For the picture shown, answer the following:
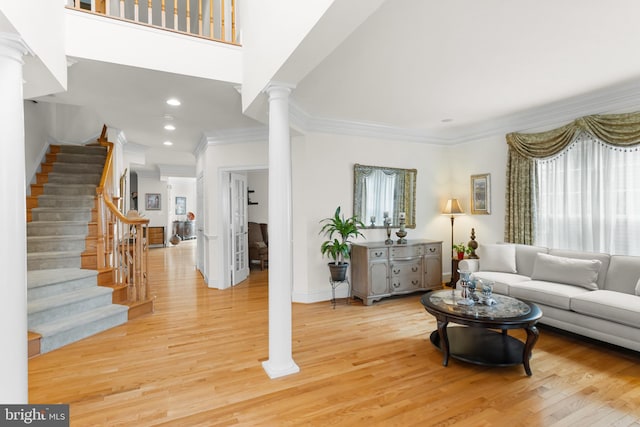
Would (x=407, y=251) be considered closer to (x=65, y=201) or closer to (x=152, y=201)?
(x=65, y=201)

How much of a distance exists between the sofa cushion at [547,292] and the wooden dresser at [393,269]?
1380 millimetres

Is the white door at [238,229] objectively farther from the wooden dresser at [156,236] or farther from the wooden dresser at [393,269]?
the wooden dresser at [156,236]

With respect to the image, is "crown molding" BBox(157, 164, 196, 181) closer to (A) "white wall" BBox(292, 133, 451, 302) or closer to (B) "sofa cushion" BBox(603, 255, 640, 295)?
(A) "white wall" BBox(292, 133, 451, 302)

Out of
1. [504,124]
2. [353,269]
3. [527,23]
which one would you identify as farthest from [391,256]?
[527,23]

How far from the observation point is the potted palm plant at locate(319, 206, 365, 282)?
177 inches

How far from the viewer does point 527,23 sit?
94.7 inches

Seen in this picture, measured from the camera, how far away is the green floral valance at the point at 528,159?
3914 mm

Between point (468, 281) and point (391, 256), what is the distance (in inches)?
64.9

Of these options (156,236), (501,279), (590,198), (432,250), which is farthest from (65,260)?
(156,236)

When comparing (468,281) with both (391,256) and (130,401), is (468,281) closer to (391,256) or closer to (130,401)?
(391,256)

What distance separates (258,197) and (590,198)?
260 inches

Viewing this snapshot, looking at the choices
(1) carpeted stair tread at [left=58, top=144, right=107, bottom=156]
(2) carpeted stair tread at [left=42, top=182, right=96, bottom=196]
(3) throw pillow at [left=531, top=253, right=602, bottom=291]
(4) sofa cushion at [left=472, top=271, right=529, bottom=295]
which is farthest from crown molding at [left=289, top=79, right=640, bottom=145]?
(1) carpeted stair tread at [left=58, top=144, right=107, bottom=156]

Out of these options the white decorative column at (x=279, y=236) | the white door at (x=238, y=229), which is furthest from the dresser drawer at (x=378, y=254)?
the white door at (x=238, y=229)

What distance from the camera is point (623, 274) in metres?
3.42
